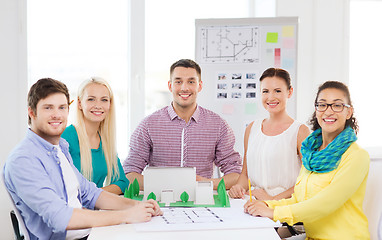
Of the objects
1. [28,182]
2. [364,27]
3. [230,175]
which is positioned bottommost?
[230,175]

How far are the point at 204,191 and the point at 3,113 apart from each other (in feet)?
7.33

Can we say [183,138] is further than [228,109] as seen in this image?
No

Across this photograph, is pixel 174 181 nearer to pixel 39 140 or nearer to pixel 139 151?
pixel 39 140

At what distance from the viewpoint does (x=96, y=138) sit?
2.39m

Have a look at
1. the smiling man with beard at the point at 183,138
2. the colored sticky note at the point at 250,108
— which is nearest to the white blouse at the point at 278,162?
the smiling man with beard at the point at 183,138

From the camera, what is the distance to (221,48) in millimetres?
3318

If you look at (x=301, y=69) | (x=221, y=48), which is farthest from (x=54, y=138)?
(x=301, y=69)

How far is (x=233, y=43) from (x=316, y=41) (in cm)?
95

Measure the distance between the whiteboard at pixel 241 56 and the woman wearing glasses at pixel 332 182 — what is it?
145 cm

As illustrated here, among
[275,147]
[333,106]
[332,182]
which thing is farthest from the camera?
[275,147]

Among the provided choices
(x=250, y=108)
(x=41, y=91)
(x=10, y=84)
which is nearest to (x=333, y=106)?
(x=41, y=91)

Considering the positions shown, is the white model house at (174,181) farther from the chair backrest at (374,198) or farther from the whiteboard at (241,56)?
the whiteboard at (241,56)

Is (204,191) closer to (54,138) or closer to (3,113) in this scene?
(54,138)

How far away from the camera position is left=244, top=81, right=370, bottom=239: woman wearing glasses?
1658 mm
